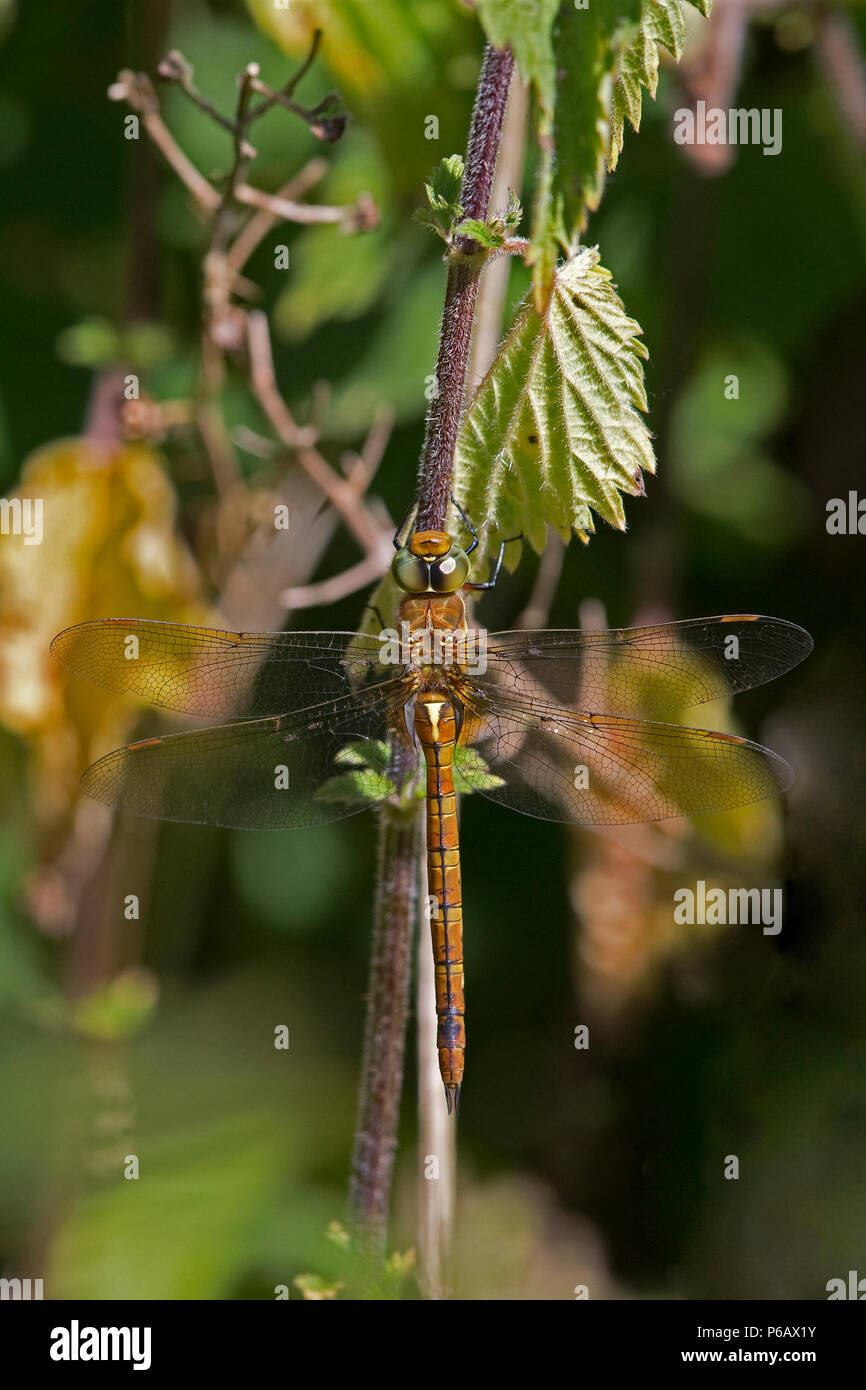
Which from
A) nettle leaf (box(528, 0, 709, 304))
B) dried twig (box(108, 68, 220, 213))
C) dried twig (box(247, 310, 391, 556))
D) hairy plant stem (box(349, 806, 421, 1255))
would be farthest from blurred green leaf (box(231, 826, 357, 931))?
nettle leaf (box(528, 0, 709, 304))

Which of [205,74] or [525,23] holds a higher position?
[205,74]

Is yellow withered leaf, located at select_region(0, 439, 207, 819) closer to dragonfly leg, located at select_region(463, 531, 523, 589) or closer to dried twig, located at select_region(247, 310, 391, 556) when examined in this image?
dried twig, located at select_region(247, 310, 391, 556)

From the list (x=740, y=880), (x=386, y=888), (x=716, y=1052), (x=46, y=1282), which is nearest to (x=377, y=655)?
(x=386, y=888)

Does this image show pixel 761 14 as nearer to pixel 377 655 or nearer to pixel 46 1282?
pixel 377 655

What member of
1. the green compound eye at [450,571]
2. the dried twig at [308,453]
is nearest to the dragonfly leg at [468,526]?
the green compound eye at [450,571]

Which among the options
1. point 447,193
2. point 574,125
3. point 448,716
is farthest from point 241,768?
point 574,125

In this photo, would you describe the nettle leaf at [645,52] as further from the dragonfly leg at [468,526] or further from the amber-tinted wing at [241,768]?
the amber-tinted wing at [241,768]

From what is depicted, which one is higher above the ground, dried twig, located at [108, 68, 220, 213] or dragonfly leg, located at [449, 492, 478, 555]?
dried twig, located at [108, 68, 220, 213]
